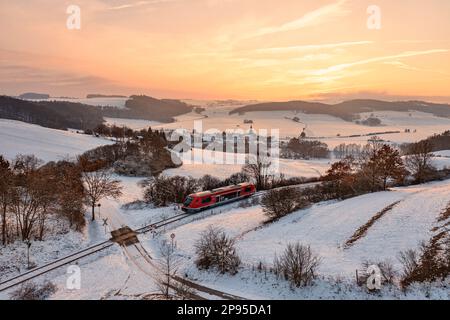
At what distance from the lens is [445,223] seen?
121 feet

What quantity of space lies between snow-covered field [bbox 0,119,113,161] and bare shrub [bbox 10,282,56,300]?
87577mm

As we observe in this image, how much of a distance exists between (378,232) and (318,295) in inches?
627

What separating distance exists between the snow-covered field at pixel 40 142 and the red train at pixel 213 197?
73187mm

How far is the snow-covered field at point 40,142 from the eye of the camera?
370 feet

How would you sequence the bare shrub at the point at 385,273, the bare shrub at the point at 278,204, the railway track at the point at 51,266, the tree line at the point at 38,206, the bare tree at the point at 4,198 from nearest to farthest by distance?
the bare shrub at the point at 385,273
the railway track at the point at 51,266
the bare tree at the point at 4,198
the tree line at the point at 38,206
the bare shrub at the point at 278,204

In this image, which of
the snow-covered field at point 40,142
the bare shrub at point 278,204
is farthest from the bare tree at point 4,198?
the snow-covered field at point 40,142

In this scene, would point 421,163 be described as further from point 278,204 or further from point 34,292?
point 34,292

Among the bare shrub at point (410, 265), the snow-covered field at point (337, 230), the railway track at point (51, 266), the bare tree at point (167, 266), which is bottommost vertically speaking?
the railway track at point (51, 266)

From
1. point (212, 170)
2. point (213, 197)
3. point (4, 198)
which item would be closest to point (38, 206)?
point (4, 198)

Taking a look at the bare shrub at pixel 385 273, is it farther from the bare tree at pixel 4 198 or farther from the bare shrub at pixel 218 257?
the bare tree at pixel 4 198

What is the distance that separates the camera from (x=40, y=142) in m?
129
